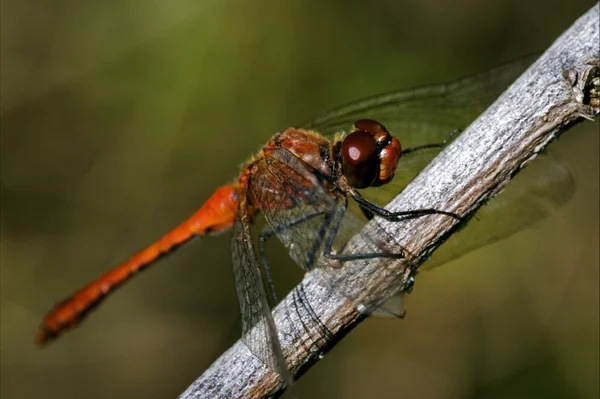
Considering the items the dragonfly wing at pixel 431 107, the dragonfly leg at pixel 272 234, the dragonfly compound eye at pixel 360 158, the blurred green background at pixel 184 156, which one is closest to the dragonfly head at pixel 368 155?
the dragonfly compound eye at pixel 360 158

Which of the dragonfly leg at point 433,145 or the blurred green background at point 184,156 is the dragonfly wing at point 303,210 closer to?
the dragonfly leg at point 433,145

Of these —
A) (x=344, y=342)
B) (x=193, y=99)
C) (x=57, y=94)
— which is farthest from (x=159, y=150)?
(x=344, y=342)

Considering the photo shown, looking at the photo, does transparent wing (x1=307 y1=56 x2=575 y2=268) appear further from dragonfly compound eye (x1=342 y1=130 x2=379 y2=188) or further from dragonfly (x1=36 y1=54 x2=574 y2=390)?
dragonfly compound eye (x1=342 y1=130 x2=379 y2=188)

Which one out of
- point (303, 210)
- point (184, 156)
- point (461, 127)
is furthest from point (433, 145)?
point (184, 156)

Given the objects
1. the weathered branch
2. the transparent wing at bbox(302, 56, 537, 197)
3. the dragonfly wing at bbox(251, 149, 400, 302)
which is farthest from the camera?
the transparent wing at bbox(302, 56, 537, 197)

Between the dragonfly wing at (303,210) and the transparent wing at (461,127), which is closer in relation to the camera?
the dragonfly wing at (303,210)

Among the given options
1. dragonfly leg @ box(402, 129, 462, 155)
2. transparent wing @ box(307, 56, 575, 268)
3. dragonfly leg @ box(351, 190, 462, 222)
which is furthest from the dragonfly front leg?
dragonfly leg @ box(402, 129, 462, 155)

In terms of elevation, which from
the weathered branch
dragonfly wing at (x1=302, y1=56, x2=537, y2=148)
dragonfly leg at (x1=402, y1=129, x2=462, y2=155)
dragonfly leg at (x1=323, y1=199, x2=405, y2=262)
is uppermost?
dragonfly wing at (x1=302, y1=56, x2=537, y2=148)

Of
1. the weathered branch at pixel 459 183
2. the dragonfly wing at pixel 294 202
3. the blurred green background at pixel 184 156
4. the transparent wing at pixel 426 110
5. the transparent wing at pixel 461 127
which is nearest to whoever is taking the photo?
the weathered branch at pixel 459 183

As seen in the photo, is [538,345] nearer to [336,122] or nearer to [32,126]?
[336,122]
